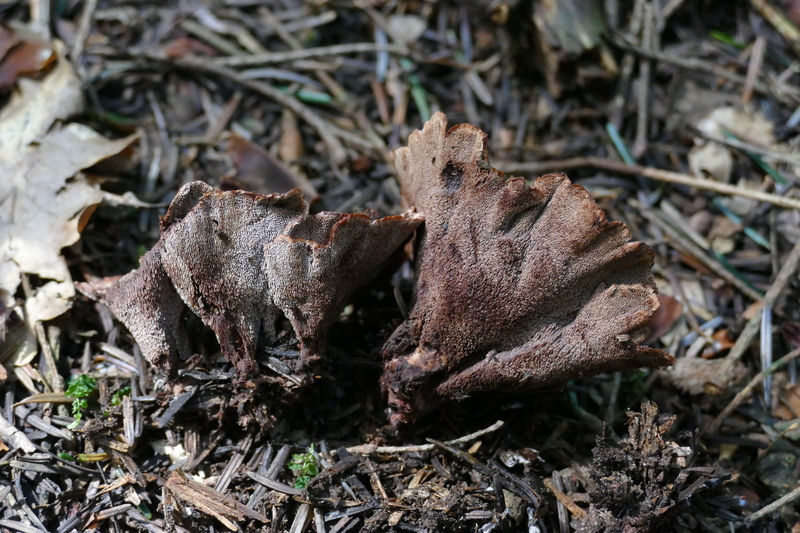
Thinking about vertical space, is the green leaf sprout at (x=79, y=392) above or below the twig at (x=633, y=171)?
below

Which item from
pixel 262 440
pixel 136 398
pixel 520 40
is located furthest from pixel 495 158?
pixel 136 398

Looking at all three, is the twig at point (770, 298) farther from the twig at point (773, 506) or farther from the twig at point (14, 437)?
the twig at point (14, 437)

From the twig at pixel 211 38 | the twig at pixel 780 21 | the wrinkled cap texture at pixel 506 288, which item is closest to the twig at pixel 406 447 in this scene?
the wrinkled cap texture at pixel 506 288

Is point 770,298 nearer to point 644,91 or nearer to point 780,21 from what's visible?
point 644,91

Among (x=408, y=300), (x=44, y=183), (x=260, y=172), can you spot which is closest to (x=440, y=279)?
(x=408, y=300)

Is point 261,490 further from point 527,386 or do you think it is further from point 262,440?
point 527,386

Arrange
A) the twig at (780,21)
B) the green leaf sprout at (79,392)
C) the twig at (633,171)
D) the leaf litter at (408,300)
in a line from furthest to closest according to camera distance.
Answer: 1. the twig at (780,21)
2. the twig at (633,171)
3. the green leaf sprout at (79,392)
4. the leaf litter at (408,300)
